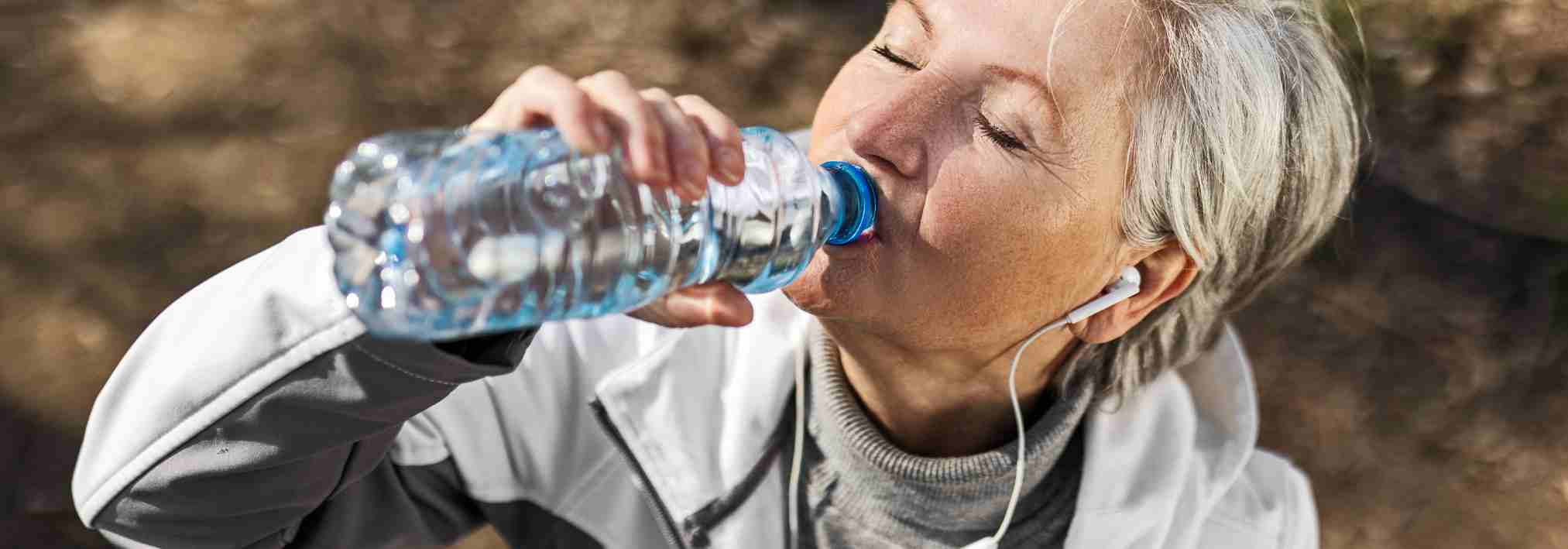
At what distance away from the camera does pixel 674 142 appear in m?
1.02

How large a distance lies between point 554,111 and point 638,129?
66mm

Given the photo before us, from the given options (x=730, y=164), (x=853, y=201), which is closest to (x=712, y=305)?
(x=730, y=164)

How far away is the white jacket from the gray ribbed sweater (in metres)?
0.05

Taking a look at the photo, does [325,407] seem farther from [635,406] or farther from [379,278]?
[635,406]

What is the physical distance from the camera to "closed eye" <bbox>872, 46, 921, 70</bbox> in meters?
1.43

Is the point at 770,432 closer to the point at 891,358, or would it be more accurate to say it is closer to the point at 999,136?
the point at 891,358

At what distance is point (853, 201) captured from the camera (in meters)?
1.32

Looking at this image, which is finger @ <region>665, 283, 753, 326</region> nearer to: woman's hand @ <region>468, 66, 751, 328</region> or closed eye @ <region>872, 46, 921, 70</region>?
woman's hand @ <region>468, 66, 751, 328</region>

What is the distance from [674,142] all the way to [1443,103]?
2.32 metres

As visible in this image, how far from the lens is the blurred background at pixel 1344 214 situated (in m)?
2.71

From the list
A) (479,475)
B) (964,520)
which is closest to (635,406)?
(479,475)

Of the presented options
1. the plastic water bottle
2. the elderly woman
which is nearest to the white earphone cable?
the elderly woman

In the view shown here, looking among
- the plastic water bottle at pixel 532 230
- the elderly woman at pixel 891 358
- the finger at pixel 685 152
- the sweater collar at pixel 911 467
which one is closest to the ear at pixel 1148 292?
the elderly woman at pixel 891 358

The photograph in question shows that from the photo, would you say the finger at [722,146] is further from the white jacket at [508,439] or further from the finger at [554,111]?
the white jacket at [508,439]
